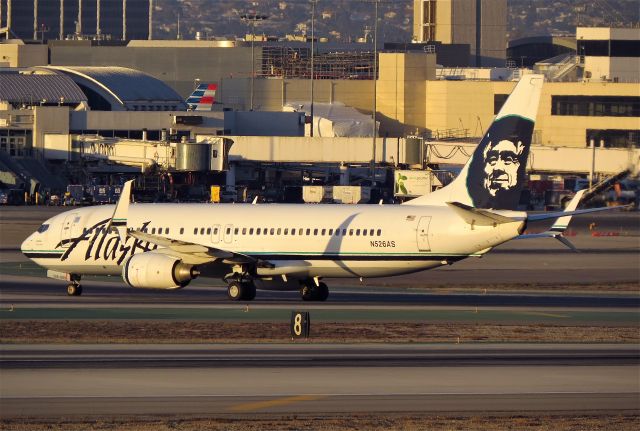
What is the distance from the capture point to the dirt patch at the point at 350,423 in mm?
28000

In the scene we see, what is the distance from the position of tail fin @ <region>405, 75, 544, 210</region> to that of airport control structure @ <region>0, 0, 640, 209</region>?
29.6 metres

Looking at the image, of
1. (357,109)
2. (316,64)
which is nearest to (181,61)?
(316,64)

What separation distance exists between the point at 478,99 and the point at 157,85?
37.2 metres

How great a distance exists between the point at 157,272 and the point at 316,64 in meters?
121

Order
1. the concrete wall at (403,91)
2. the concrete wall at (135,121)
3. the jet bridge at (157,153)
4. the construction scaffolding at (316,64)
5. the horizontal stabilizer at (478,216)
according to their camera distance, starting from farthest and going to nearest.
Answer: the construction scaffolding at (316,64), the concrete wall at (403,91), the concrete wall at (135,121), the jet bridge at (157,153), the horizontal stabilizer at (478,216)

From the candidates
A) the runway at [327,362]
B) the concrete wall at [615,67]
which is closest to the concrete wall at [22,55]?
the concrete wall at [615,67]

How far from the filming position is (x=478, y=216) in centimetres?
5097

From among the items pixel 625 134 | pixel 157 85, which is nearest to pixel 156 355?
pixel 625 134

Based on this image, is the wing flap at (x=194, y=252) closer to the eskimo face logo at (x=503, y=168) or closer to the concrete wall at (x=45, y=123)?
the eskimo face logo at (x=503, y=168)

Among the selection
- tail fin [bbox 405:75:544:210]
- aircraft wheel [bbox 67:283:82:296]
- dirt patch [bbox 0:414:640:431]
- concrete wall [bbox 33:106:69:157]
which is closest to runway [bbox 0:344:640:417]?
dirt patch [bbox 0:414:640:431]

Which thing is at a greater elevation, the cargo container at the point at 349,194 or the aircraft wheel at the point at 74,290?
the cargo container at the point at 349,194

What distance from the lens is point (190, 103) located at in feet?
507

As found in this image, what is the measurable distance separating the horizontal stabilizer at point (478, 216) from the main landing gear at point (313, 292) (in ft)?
21.6

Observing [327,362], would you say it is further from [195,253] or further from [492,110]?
[492,110]
